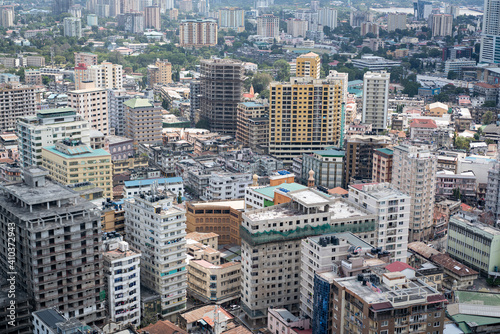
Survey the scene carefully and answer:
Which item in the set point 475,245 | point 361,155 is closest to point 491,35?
point 361,155

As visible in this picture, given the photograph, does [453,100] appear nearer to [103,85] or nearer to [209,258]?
[103,85]

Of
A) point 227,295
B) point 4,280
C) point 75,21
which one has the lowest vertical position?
point 227,295

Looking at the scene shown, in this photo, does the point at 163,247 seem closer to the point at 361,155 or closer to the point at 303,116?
the point at 361,155

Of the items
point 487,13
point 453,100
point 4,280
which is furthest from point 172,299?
point 487,13

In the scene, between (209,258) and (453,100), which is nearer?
(209,258)

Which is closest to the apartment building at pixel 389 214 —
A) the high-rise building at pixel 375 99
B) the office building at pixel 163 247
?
the office building at pixel 163 247

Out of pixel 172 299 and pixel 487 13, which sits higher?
pixel 487 13
